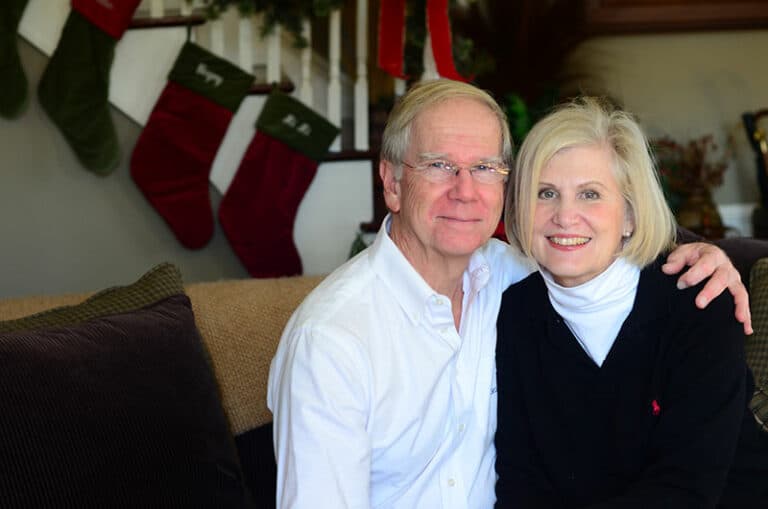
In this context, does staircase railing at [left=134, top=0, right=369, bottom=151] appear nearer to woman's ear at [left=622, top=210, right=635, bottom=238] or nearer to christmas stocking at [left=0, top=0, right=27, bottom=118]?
christmas stocking at [left=0, top=0, right=27, bottom=118]

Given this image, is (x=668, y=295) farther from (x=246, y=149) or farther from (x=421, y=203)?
(x=246, y=149)

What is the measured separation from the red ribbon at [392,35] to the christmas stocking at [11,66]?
1282 mm

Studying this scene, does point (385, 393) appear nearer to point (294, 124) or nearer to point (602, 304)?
point (602, 304)

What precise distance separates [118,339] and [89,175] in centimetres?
211

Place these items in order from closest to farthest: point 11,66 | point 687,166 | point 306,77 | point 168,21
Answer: point 11,66 → point 168,21 → point 306,77 → point 687,166

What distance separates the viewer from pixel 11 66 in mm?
3125

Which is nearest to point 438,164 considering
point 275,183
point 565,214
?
point 565,214

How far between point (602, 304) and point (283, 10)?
228 centimetres

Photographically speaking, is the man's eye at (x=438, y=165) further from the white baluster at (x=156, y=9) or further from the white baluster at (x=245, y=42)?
the white baluster at (x=156, y=9)

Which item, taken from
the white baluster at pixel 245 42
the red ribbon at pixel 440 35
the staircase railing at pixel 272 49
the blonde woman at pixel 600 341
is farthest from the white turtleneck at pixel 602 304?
the white baluster at pixel 245 42

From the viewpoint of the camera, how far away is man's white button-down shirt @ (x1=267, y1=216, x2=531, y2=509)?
1.35 meters

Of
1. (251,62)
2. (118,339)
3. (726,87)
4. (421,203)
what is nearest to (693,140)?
(726,87)

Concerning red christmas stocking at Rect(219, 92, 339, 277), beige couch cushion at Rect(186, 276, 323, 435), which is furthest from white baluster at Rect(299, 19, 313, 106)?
beige couch cushion at Rect(186, 276, 323, 435)

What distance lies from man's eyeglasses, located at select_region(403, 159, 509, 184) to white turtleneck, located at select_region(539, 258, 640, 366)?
24 cm
